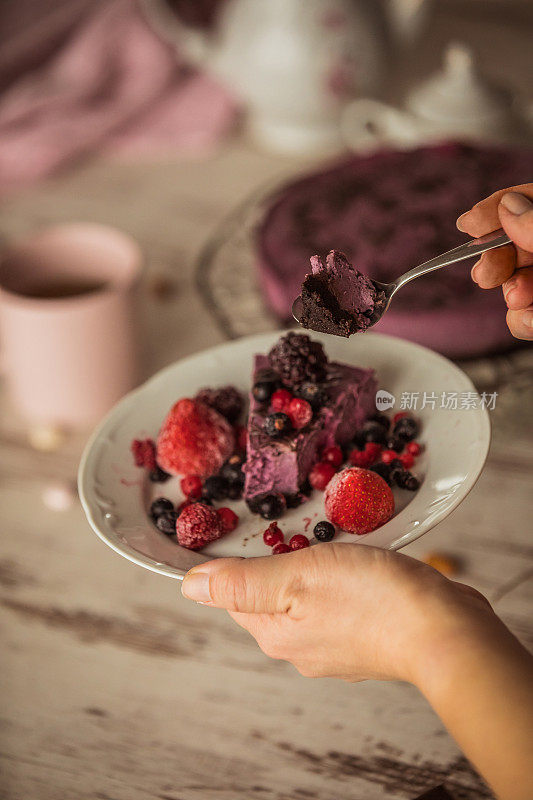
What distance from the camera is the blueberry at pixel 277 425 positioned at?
84 centimetres

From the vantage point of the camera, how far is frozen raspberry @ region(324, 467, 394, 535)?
0.77 m

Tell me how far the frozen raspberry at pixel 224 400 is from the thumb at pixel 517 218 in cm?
39

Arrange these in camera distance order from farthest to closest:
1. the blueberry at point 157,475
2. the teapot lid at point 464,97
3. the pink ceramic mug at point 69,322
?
the teapot lid at point 464,97 < the pink ceramic mug at point 69,322 < the blueberry at point 157,475

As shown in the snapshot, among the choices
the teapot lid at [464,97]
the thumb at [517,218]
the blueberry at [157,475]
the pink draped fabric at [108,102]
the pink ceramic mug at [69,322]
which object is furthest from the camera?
the pink draped fabric at [108,102]

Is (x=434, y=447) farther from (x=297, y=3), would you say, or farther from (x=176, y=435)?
(x=297, y=3)

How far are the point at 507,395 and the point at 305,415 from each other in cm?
41

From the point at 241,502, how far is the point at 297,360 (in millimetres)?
184

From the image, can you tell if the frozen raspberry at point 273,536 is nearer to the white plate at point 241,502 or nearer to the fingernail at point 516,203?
the white plate at point 241,502

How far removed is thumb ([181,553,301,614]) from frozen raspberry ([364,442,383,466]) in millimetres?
215

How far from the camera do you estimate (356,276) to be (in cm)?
77

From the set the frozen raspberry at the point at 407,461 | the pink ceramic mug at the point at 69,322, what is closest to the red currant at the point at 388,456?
the frozen raspberry at the point at 407,461

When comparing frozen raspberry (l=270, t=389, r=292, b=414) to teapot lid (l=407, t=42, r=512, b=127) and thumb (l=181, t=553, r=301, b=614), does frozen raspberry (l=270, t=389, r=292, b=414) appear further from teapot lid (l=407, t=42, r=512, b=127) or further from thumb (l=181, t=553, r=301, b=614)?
teapot lid (l=407, t=42, r=512, b=127)

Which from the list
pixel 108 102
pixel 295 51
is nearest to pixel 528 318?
pixel 295 51

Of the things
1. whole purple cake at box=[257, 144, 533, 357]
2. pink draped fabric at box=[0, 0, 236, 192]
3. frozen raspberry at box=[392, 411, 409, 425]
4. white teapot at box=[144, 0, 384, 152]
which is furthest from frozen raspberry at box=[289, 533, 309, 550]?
pink draped fabric at box=[0, 0, 236, 192]
